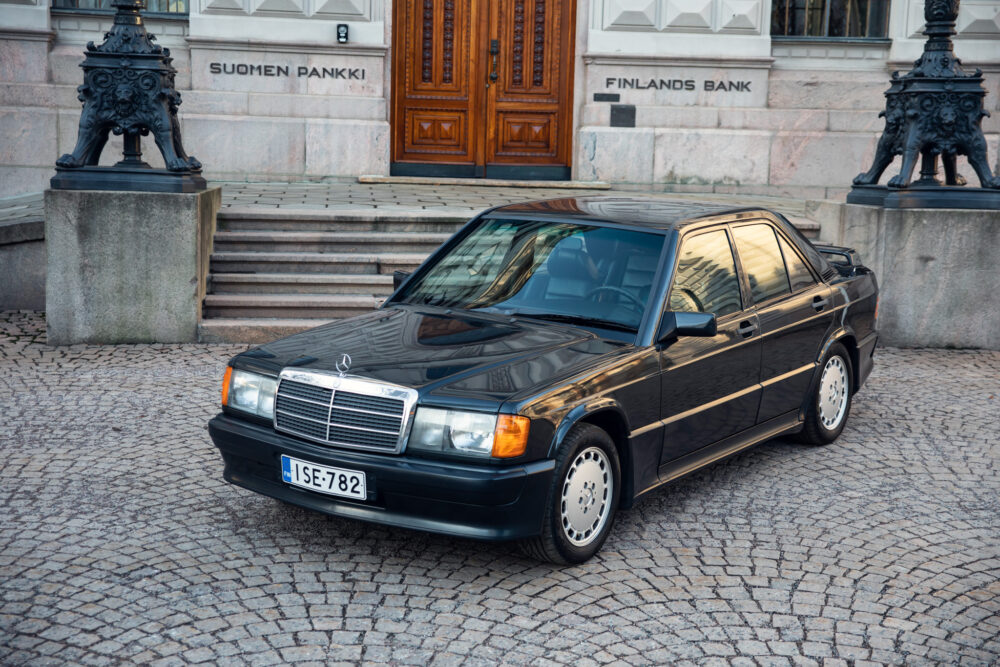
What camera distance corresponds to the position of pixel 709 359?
224 inches

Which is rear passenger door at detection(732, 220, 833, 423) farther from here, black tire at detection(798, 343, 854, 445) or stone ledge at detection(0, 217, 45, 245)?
stone ledge at detection(0, 217, 45, 245)

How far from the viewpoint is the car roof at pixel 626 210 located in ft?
19.3

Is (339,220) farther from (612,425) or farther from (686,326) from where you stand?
(612,425)

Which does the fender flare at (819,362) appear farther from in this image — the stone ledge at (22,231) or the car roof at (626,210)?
the stone ledge at (22,231)

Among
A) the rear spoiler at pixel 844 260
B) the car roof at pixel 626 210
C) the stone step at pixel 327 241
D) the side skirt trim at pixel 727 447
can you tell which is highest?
the car roof at pixel 626 210

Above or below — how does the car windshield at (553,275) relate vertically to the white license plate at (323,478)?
above

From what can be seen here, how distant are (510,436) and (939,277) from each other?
696 cm

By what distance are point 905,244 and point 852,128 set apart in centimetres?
567

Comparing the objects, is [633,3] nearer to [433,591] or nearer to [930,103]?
[930,103]

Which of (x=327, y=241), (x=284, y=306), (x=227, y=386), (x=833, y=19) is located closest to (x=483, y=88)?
(x=833, y=19)

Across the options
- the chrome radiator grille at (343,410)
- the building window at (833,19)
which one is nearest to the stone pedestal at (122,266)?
the chrome radiator grille at (343,410)

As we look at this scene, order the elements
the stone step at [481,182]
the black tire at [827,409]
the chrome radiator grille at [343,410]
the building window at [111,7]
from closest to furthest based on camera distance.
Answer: the chrome radiator grille at [343,410] < the black tire at [827,409] < the building window at [111,7] < the stone step at [481,182]

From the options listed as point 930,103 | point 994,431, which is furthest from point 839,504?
point 930,103

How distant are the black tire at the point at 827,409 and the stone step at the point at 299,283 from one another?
452 centimetres
